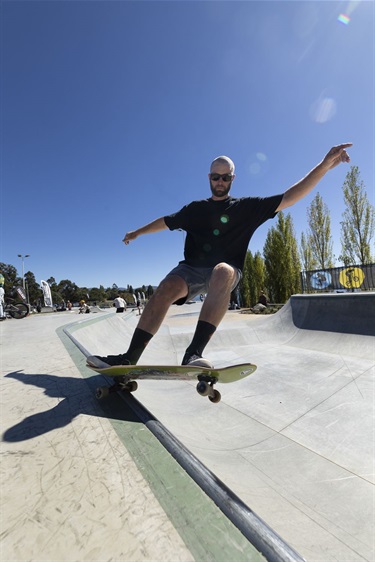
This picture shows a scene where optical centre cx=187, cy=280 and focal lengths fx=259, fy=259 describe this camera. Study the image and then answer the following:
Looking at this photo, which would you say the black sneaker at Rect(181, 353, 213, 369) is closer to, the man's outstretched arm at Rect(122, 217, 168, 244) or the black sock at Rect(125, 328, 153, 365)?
the black sock at Rect(125, 328, 153, 365)

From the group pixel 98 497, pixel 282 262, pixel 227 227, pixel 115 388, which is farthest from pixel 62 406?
pixel 282 262

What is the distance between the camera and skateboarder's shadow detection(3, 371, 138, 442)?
1341 millimetres

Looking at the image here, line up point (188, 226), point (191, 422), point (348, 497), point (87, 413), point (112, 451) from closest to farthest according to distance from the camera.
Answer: point (112, 451), point (87, 413), point (348, 497), point (188, 226), point (191, 422)

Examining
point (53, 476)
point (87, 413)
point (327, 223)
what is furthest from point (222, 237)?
point (327, 223)

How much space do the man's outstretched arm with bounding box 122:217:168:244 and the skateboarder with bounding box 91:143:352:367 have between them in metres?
0.09

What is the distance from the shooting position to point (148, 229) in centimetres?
257

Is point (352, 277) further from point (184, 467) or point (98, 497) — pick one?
point (98, 497)

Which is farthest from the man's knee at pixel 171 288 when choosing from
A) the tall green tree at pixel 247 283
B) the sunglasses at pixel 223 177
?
the tall green tree at pixel 247 283

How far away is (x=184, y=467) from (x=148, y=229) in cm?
203

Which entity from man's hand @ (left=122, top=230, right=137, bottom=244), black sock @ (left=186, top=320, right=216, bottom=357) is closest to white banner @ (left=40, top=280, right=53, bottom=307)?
man's hand @ (left=122, top=230, right=137, bottom=244)

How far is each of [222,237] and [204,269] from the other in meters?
0.31

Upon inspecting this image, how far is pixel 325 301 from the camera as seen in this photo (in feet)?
23.9

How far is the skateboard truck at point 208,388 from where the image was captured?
1.66 meters

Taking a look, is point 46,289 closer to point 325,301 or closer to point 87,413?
point 325,301
